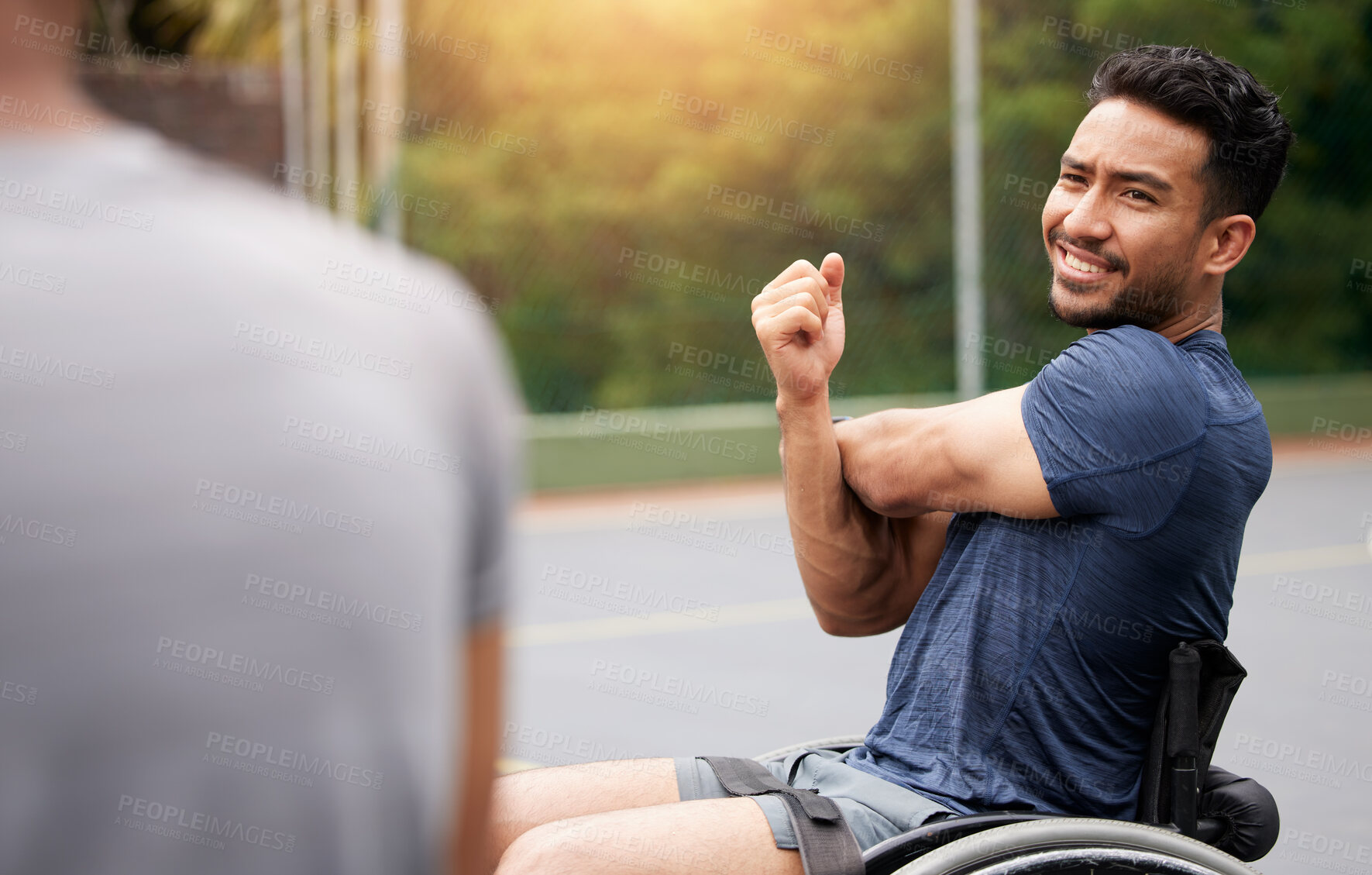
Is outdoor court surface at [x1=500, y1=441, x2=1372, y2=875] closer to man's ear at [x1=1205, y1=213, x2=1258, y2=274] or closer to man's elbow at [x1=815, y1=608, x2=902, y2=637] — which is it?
man's elbow at [x1=815, y1=608, x2=902, y2=637]

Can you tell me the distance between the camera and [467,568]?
88cm

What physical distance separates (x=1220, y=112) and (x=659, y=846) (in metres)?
1.24

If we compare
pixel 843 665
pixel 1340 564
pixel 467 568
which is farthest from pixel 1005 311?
pixel 467 568

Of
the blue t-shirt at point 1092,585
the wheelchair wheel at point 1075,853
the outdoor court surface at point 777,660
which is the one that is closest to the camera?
the wheelchair wheel at point 1075,853

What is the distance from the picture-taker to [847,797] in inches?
69.4

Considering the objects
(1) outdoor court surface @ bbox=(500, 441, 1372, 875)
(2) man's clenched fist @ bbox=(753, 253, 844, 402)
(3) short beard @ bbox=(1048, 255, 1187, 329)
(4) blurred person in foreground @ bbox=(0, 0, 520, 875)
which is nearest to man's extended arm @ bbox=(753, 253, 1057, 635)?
(2) man's clenched fist @ bbox=(753, 253, 844, 402)

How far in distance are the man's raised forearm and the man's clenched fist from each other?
0.03m

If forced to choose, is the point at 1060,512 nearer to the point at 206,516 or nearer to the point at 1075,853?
the point at 1075,853

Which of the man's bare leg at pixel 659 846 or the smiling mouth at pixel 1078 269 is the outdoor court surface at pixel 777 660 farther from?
the smiling mouth at pixel 1078 269

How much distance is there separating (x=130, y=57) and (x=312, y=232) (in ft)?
59.6

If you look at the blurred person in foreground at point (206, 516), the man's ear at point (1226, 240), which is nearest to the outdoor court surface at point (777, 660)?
the man's ear at point (1226, 240)

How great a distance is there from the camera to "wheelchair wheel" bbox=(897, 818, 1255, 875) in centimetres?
152

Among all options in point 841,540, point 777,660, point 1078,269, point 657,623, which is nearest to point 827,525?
point 841,540

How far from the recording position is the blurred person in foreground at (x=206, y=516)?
0.78 m
